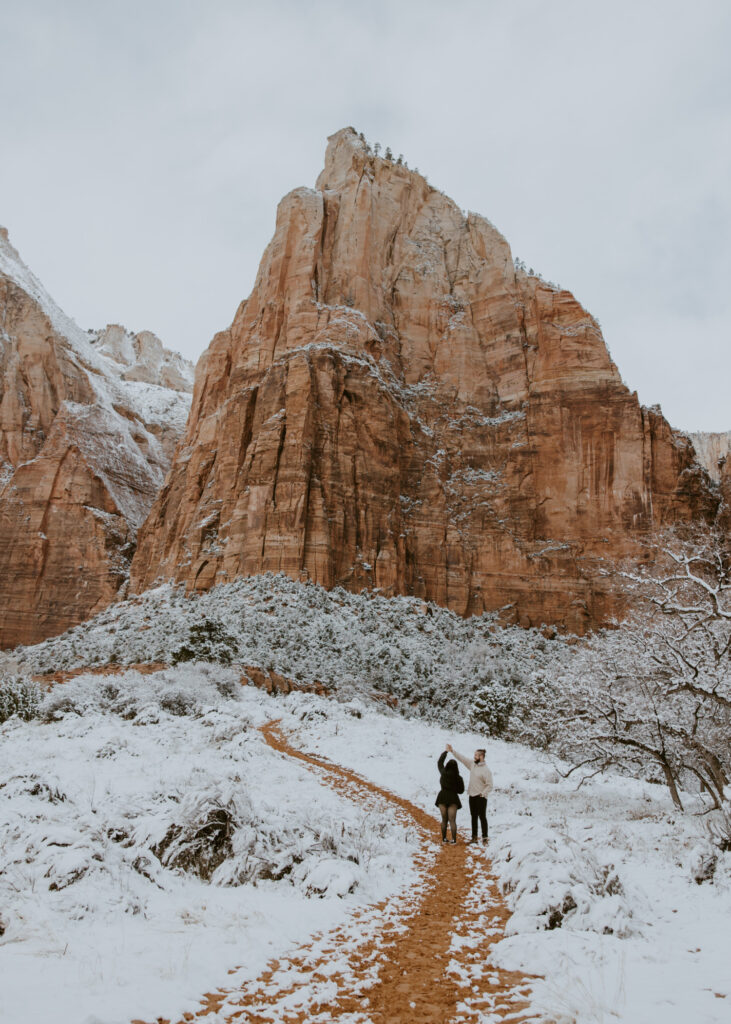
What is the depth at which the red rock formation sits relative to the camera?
47.5 meters

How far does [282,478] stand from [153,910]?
137 feet

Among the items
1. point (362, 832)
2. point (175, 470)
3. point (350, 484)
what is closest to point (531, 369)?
point (350, 484)

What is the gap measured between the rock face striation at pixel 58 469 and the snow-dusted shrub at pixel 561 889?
193 feet

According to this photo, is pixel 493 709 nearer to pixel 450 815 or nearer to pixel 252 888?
pixel 450 815

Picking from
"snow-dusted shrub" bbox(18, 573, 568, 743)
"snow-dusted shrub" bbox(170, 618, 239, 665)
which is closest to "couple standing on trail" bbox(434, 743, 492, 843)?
"snow-dusted shrub" bbox(18, 573, 568, 743)

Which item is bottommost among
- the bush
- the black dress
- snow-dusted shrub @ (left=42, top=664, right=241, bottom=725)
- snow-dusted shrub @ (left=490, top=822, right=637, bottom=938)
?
the bush

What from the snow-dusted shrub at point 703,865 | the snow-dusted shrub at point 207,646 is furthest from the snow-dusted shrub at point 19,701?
the snow-dusted shrub at point 703,865

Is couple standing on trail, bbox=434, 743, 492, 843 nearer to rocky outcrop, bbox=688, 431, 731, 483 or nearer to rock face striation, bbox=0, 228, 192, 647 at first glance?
rock face striation, bbox=0, 228, 192, 647

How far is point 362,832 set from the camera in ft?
26.4

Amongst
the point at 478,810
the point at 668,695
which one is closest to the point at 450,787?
the point at 478,810

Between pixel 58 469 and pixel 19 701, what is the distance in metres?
52.8

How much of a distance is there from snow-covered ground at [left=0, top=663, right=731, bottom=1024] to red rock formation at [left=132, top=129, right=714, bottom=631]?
116 ft

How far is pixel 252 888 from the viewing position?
19.5ft

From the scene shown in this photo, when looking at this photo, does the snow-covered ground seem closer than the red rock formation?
Yes
